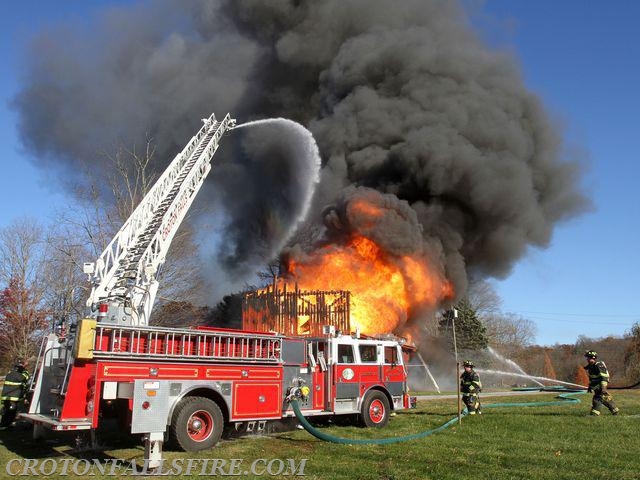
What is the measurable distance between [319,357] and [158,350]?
353 centimetres

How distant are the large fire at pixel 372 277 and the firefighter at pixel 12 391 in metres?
8.72

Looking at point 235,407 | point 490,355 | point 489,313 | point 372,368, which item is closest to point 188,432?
point 235,407

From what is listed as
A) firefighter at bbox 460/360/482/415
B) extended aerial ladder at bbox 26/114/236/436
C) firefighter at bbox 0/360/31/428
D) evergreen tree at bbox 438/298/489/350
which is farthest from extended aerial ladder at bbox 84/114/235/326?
evergreen tree at bbox 438/298/489/350

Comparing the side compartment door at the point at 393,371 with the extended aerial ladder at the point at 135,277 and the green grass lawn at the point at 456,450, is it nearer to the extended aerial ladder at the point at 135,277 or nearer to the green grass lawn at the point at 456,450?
the green grass lawn at the point at 456,450

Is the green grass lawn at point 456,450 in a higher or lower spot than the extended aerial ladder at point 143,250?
lower

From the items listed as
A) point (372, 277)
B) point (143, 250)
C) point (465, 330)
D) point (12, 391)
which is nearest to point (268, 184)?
point (372, 277)

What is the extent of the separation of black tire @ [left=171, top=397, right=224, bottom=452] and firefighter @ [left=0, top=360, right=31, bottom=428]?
4711 millimetres

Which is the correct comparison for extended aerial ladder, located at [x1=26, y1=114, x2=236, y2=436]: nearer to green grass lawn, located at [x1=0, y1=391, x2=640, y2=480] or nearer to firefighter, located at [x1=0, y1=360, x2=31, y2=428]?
green grass lawn, located at [x1=0, y1=391, x2=640, y2=480]

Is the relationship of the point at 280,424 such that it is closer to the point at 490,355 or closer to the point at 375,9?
the point at 375,9

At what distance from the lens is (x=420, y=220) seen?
65.3 ft

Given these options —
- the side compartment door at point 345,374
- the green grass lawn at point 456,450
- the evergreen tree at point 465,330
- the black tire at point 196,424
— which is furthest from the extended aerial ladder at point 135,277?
the evergreen tree at point 465,330

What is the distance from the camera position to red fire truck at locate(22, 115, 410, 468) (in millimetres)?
7797

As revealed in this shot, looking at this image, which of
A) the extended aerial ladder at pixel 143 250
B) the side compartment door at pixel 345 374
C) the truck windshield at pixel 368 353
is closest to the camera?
the side compartment door at pixel 345 374

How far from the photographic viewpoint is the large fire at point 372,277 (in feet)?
57.3
